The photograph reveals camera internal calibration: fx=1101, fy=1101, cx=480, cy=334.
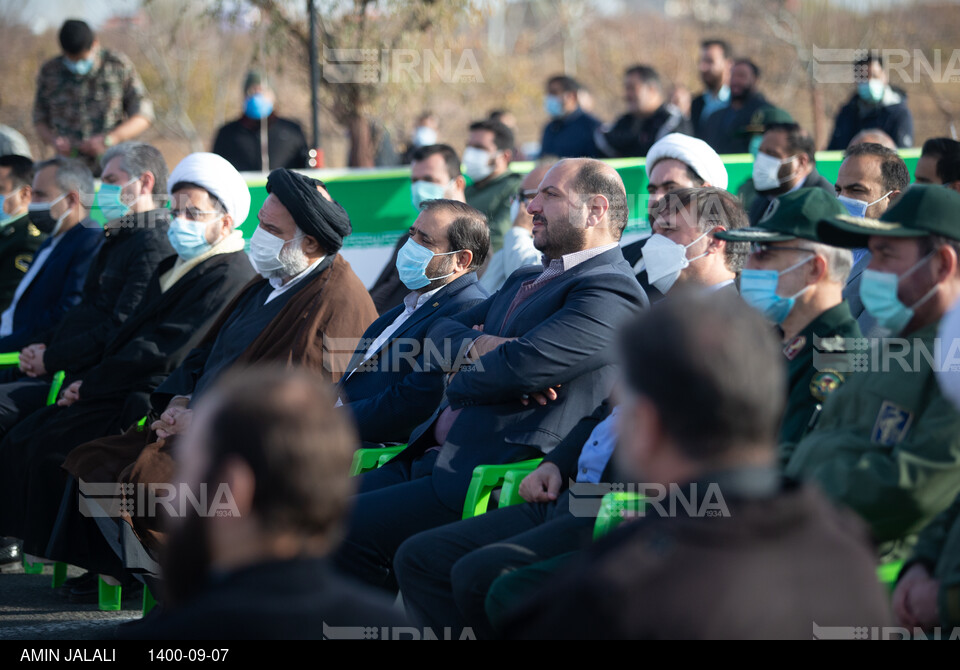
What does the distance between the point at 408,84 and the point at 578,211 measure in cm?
769

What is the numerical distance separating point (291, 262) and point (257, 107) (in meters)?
6.02

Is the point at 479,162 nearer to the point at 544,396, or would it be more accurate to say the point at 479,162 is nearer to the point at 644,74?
the point at 644,74

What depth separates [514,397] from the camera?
13.2 ft

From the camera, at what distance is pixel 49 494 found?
18.0 feet

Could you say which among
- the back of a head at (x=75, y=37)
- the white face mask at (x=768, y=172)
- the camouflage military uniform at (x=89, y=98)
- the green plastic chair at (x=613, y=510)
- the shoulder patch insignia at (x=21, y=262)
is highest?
the back of a head at (x=75, y=37)

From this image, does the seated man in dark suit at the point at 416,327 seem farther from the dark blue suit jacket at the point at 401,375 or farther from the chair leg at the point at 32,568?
the chair leg at the point at 32,568

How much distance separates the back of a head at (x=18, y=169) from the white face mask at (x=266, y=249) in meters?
2.97

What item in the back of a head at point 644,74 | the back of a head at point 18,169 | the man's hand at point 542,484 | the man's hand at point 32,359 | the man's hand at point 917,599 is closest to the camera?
the man's hand at point 917,599

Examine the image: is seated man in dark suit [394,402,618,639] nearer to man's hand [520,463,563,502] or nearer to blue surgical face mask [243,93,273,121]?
man's hand [520,463,563,502]

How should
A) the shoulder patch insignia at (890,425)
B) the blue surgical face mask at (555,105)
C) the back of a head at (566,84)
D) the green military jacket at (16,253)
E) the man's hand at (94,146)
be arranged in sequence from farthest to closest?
1. the blue surgical face mask at (555,105)
2. the back of a head at (566,84)
3. the man's hand at (94,146)
4. the green military jacket at (16,253)
5. the shoulder patch insignia at (890,425)

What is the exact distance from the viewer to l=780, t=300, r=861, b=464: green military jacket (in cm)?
336

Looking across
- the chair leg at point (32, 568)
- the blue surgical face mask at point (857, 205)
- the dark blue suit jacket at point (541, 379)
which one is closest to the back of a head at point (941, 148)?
the blue surgical face mask at point (857, 205)

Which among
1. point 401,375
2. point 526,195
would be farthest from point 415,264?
point 526,195

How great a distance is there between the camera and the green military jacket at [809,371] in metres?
3.36
